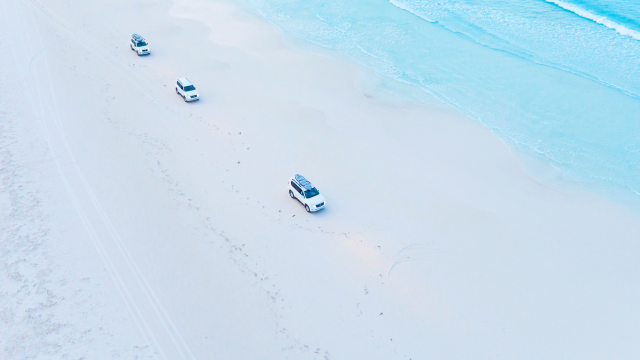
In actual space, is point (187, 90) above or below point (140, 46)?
below

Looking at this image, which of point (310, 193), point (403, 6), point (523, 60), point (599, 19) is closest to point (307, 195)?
point (310, 193)

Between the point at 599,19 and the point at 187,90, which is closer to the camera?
the point at 187,90

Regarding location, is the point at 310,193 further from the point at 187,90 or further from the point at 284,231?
the point at 187,90

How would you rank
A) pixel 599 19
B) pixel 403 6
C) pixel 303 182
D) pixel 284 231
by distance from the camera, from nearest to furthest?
1. pixel 284 231
2. pixel 303 182
3. pixel 599 19
4. pixel 403 6

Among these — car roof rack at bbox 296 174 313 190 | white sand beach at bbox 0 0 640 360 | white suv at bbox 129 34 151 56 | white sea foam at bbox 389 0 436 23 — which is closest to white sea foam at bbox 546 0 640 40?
white sea foam at bbox 389 0 436 23

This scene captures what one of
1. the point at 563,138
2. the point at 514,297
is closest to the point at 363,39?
the point at 563,138

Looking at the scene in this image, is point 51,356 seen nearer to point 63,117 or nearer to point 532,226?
point 63,117
